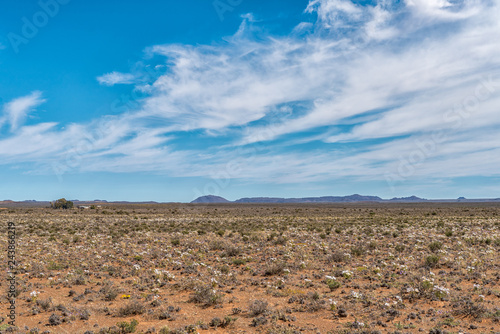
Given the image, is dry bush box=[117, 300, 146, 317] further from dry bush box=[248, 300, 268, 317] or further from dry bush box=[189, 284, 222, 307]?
dry bush box=[248, 300, 268, 317]

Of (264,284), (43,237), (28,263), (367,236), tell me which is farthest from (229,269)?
(43,237)

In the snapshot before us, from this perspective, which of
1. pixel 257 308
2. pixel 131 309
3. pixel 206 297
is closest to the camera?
pixel 257 308

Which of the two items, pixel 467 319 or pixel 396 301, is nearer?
pixel 467 319

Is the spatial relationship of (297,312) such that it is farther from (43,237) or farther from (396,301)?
(43,237)

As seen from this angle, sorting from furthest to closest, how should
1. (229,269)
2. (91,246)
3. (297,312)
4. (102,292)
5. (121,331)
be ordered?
(91,246)
(229,269)
(102,292)
(297,312)
(121,331)

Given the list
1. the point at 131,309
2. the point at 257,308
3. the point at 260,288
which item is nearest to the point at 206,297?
the point at 257,308

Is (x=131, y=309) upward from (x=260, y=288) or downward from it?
upward

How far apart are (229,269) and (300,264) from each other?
3.62 meters

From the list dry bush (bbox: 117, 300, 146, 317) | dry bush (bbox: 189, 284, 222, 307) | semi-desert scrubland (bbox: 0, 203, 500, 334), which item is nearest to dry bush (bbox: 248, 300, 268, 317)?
semi-desert scrubland (bbox: 0, 203, 500, 334)

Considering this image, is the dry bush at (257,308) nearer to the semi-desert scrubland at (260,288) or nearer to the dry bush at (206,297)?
the semi-desert scrubland at (260,288)

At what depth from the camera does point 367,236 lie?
79.2 feet

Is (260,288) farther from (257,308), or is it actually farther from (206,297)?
(257,308)

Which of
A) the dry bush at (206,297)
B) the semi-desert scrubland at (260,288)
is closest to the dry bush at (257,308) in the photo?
the semi-desert scrubland at (260,288)

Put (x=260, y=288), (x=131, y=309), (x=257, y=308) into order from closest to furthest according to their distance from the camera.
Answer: (x=257, y=308) → (x=131, y=309) → (x=260, y=288)
